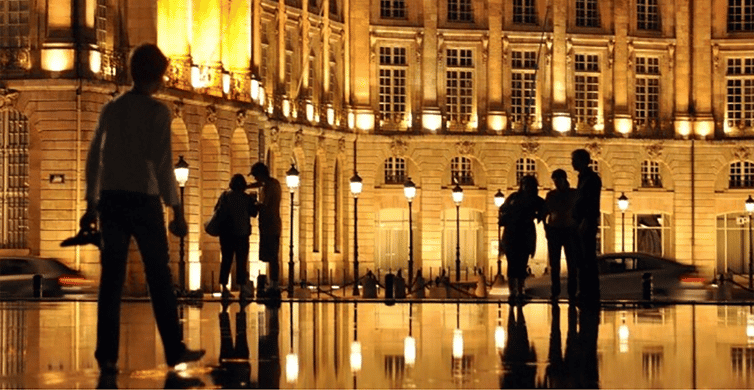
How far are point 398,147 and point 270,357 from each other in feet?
211

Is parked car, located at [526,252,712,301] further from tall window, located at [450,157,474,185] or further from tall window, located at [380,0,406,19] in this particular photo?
tall window, located at [450,157,474,185]

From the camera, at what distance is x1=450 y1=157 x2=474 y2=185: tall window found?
273ft

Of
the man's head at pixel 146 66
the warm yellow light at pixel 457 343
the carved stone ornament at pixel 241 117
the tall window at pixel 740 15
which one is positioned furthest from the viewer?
the tall window at pixel 740 15

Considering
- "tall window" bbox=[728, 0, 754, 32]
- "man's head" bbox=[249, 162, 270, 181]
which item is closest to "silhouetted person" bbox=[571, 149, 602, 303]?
"man's head" bbox=[249, 162, 270, 181]

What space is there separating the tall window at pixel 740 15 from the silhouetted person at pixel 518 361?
65.0m

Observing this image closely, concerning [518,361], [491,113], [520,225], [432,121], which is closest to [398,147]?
[432,121]

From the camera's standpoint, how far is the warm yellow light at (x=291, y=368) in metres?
14.7

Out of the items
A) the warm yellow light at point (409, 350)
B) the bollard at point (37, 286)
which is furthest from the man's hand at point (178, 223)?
the bollard at point (37, 286)

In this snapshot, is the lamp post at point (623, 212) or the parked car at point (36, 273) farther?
the lamp post at point (623, 212)

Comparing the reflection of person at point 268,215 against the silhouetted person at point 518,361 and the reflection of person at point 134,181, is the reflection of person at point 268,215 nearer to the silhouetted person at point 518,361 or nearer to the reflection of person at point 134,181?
the silhouetted person at point 518,361

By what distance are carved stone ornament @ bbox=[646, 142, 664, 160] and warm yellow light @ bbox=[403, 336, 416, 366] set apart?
65795 mm

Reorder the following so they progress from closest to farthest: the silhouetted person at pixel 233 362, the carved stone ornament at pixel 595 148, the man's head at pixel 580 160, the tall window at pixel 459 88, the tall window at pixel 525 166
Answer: the silhouetted person at pixel 233 362 → the man's head at pixel 580 160 → the tall window at pixel 459 88 → the carved stone ornament at pixel 595 148 → the tall window at pixel 525 166

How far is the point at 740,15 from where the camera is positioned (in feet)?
281

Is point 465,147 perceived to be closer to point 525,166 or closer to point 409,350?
point 525,166
